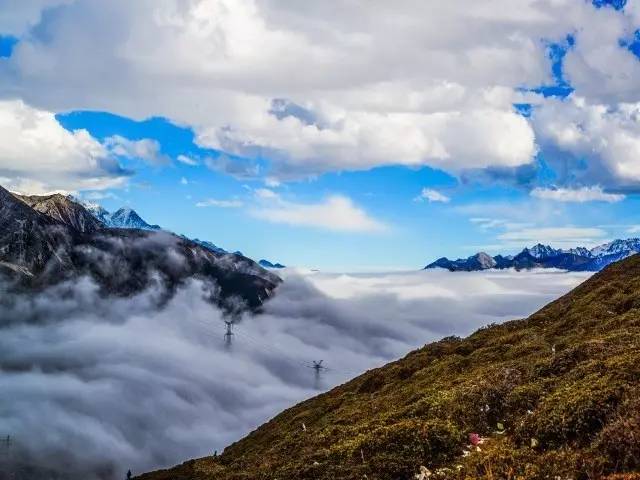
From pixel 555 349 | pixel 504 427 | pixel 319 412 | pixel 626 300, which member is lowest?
pixel 319 412

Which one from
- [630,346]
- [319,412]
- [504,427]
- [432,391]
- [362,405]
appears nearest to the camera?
[504,427]

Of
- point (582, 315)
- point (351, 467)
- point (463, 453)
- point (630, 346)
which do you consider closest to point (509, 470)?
point (463, 453)

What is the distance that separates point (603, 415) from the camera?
63.6 ft

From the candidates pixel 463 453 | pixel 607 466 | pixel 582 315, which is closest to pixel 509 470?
pixel 607 466

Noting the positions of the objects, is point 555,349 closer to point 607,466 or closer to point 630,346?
point 630,346

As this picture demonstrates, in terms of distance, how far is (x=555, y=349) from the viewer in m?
37.5

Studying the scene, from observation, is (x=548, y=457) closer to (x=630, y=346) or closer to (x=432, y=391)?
(x=630, y=346)

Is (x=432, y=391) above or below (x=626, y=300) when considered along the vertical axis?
below

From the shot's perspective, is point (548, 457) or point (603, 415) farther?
point (603, 415)

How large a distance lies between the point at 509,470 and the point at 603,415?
4.37 meters

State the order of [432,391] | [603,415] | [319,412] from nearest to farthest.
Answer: [603,415] < [432,391] < [319,412]

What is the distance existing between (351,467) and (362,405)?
22.9m

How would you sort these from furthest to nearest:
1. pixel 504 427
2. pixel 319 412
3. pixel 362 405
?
pixel 319 412 → pixel 362 405 → pixel 504 427

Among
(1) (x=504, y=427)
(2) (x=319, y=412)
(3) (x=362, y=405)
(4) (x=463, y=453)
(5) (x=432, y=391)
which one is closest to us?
(4) (x=463, y=453)
